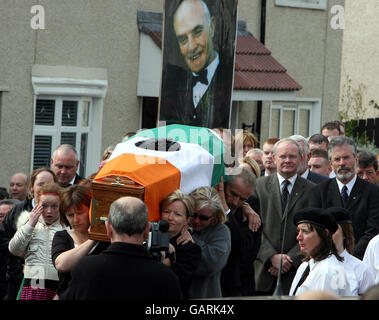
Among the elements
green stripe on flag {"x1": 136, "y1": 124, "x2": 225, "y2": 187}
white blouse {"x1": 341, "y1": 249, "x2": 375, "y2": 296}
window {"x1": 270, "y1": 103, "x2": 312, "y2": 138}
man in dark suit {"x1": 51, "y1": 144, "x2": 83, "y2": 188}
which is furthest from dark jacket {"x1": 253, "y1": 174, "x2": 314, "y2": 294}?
window {"x1": 270, "y1": 103, "x2": 312, "y2": 138}

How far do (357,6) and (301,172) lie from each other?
21.8 metres

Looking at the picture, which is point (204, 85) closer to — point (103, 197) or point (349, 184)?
point (349, 184)

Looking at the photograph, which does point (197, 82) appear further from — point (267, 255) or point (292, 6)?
point (292, 6)

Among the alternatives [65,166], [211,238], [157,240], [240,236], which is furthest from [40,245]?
[65,166]

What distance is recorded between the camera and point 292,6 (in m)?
18.8

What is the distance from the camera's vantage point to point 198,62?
12.8 m

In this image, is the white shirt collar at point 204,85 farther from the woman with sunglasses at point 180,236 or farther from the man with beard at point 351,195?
the woman with sunglasses at point 180,236

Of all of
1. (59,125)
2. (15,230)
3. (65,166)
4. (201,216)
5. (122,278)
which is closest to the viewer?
(122,278)

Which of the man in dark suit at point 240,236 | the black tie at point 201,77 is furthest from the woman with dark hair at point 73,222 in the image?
the black tie at point 201,77

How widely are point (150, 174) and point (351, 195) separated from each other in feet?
10.1

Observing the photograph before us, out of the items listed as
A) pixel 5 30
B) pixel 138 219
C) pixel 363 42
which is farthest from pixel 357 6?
pixel 138 219

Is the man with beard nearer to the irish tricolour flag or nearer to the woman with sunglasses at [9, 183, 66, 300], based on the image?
the irish tricolour flag

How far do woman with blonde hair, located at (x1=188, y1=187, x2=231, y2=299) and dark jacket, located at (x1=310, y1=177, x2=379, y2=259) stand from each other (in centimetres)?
199

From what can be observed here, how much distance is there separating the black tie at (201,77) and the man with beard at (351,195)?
4.13 meters
